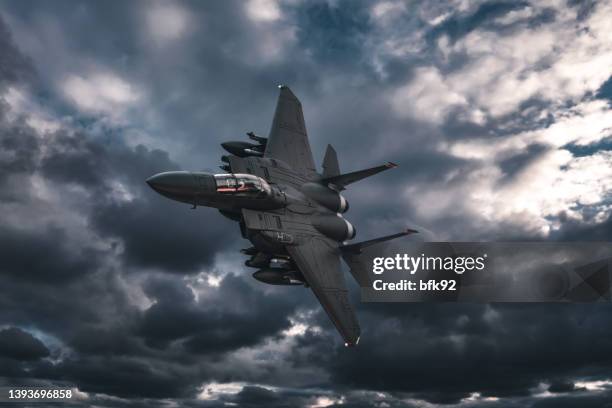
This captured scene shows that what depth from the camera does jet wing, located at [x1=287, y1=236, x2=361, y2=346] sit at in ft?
135

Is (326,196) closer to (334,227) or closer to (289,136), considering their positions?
(334,227)

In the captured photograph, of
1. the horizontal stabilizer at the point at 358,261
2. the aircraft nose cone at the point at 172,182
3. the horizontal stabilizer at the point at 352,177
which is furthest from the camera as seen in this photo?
the horizontal stabilizer at the point at 358,261

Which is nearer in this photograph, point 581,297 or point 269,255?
point 269,255

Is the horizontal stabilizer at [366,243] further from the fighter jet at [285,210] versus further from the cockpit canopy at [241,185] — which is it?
the cockpit canopy at [241,185]

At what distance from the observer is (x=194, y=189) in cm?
3694

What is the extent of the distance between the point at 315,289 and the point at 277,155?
13.9 meters

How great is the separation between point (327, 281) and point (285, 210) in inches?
262

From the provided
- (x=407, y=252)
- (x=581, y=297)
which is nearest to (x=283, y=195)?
(x=407, y=252)

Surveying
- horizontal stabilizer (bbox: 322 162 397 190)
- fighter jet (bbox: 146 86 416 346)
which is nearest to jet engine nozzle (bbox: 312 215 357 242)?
fighter jet (bbox: 146 86 416 346)

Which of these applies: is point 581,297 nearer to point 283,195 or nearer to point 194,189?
point 283,195

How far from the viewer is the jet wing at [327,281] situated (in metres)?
41.1

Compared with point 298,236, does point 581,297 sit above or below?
below

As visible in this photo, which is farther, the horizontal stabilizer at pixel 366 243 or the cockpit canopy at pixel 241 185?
the horizontal stabilizer at pixel 366 243

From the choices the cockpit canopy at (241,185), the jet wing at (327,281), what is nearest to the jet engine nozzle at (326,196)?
the jet wing at (327,281)
